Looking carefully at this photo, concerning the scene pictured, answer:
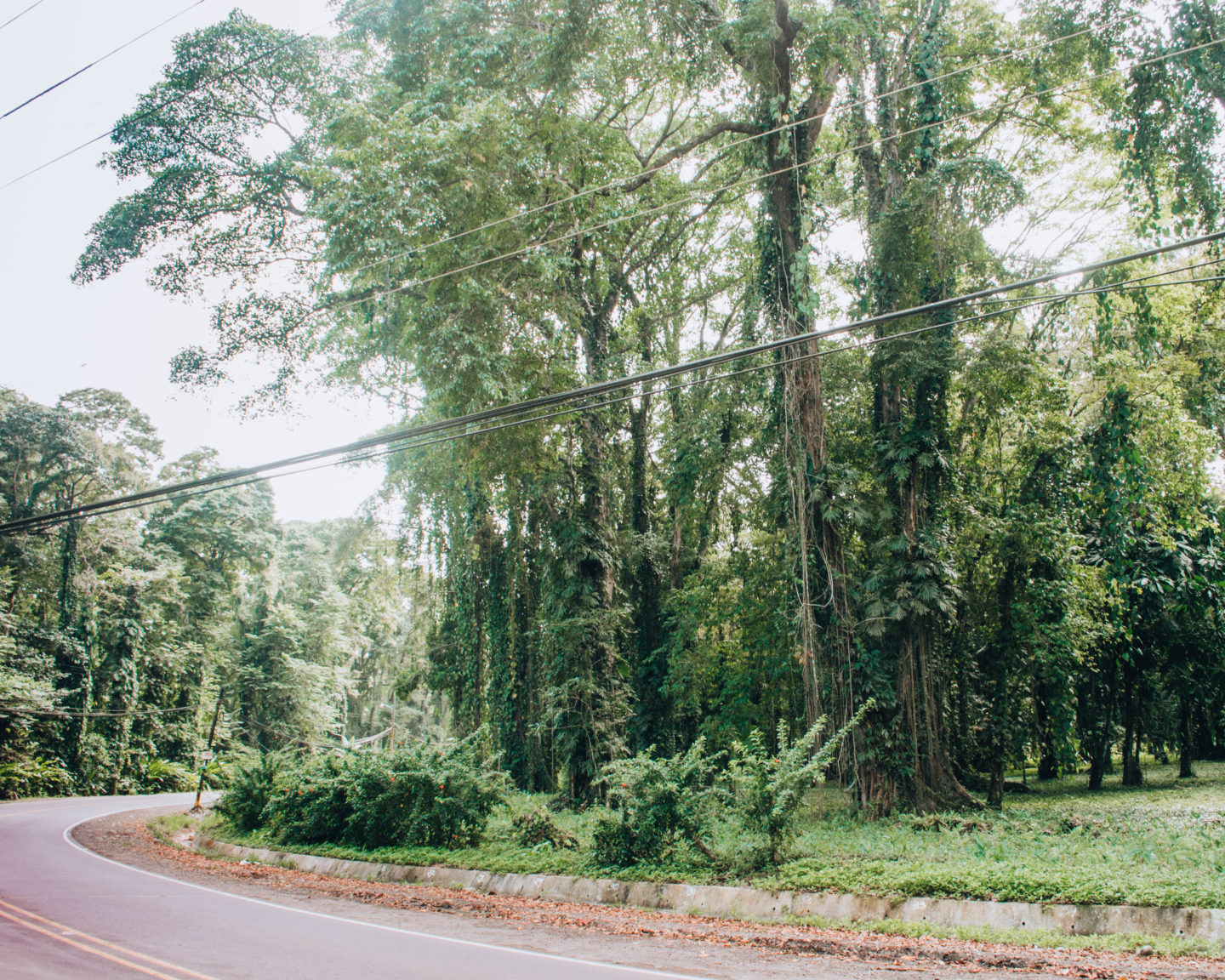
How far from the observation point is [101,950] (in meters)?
6.74

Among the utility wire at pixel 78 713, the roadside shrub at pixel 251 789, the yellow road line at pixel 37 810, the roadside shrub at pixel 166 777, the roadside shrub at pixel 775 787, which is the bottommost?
the roadside shrub at pixel 166 777

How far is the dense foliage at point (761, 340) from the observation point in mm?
12156

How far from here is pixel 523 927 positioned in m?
7.54

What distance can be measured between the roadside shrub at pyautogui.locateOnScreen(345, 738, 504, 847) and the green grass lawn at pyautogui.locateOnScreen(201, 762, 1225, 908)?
1.08 ft

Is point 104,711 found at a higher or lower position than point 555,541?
lower

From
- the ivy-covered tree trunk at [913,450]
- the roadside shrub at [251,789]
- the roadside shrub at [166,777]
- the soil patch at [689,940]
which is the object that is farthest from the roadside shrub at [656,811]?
the roadside shrub at [166,777]

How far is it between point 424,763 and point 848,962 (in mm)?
7685

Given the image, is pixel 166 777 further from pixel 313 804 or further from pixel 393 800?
pixel 393 800

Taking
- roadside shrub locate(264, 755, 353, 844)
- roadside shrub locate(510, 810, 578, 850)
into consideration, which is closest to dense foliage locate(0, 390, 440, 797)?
roadside shrub locate(264, 755, 353, 844)

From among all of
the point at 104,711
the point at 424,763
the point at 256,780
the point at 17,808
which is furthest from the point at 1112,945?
the point at 104,711

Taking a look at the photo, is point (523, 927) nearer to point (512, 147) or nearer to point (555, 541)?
point (555, 541)

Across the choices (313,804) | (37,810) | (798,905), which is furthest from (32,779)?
(798,905)

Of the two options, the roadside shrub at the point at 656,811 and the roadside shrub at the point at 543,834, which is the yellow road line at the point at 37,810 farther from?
the roadside shrub at the point at 656,811

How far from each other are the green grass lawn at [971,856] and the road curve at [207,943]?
8.58ft
